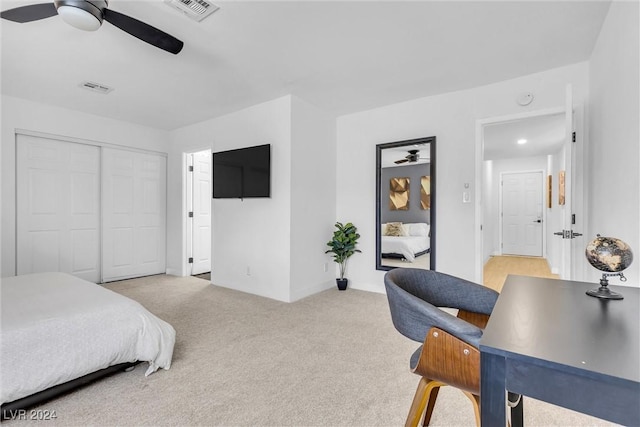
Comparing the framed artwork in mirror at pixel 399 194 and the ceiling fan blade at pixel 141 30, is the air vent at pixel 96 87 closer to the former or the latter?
the ceiling fan blade at pixel 141 30

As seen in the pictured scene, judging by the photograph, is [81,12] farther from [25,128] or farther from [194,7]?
[25,128]

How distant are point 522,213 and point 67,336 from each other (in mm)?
8546

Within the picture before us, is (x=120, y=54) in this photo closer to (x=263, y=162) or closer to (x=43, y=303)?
(x=263, y=162)

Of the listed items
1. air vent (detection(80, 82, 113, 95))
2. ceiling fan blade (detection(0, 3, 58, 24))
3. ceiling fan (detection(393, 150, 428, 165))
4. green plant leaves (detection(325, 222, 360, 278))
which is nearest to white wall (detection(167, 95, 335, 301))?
green plant leaves (detection(325, 222, 360, 278))

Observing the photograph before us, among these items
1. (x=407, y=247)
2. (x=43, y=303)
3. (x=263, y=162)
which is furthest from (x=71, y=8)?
(x=407, y=247)

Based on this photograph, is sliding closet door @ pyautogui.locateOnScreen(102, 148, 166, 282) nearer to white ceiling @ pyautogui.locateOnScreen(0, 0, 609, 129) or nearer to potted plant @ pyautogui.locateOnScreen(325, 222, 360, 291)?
white ceiling @ pyautogui.locateOnScreen(0, 0, 609, 129)

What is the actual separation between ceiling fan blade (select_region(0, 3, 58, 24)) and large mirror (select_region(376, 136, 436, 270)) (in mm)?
3218

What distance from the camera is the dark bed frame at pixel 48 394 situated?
5.17ft

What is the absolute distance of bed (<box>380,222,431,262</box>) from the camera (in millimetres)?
3723

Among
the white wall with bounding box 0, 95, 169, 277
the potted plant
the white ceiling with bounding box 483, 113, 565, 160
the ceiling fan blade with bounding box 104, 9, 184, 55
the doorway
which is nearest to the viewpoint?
the ceiling fan blade with bounding box 104, 9, 184, 55

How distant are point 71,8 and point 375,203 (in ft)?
10.8

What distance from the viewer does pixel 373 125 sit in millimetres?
4070

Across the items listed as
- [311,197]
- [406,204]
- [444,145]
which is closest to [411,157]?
[444,145]

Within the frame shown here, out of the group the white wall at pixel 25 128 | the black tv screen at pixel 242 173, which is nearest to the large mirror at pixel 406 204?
the black tv screen at pixel 242 173
